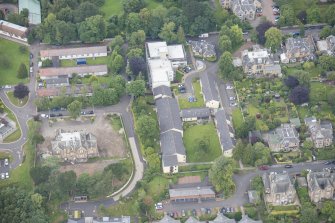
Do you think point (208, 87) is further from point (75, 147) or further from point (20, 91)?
point (20, 91)

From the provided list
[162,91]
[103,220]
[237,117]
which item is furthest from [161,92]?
[103,220]

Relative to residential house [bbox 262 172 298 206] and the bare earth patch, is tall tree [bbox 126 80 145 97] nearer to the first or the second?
the bare earth patch

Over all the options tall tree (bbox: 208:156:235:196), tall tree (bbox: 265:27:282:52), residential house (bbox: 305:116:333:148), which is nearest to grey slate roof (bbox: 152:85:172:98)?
tall tree (bbox: 208:156:235:196)

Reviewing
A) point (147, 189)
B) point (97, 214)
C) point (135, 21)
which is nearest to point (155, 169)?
point (147, 189)

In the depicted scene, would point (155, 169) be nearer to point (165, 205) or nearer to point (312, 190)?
point (165, 205)

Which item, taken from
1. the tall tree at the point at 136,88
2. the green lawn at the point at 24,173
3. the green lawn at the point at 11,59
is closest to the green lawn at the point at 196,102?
the tall tree at the point at 136,88
